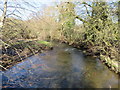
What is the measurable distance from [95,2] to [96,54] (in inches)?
250

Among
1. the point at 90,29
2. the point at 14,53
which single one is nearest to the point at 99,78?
the point at 90,29

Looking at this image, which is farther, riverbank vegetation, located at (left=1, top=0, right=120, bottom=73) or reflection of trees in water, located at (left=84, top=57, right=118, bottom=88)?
reflection of trees in water, located at (left=84, top=57, right=118, bottom=88)

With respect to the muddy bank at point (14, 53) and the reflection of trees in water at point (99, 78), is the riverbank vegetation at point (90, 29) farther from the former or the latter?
the reflection of trees in water at point (99, 78)

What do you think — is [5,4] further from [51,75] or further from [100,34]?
[100,34]

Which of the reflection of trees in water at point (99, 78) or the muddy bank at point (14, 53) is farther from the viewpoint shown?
the reflection of trees in water at point (99, 78)

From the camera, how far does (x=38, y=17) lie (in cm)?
486

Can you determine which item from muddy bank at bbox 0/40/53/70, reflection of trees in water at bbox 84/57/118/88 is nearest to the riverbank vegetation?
muddy bank at bbox 0/40/53/70

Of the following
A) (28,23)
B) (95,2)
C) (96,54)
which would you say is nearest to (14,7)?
(28,23)

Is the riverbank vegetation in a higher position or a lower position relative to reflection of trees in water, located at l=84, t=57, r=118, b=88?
higher

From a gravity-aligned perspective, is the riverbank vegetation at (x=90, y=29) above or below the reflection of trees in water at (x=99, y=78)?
above

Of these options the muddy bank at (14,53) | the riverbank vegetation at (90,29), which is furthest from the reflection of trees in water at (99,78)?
the muddy bank at (14,53)

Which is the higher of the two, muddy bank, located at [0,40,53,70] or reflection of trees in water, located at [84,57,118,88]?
muddy bank, located at [0,40,53,70]

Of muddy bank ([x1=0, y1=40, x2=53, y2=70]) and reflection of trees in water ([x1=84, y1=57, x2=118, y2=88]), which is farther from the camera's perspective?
reflection of trees in water ([x1=84, y1=57, x2=118, y2=88])

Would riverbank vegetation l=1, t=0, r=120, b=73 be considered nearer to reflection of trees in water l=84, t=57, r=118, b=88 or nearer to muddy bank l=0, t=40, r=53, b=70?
muddy bank l=0, t=40, r=53, b=70
